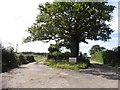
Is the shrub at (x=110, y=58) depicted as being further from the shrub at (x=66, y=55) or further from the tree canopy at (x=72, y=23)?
the shrub at (x=66, y=55)

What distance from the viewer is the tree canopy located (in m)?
A: 30.0

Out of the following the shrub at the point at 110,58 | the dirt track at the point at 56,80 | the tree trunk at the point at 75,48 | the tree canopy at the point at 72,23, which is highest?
the tree canopy at the point at 72,23

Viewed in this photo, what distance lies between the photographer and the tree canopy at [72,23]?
98.3 ft

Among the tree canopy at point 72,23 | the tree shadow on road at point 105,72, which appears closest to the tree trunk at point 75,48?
the tree canopy at point 72,23

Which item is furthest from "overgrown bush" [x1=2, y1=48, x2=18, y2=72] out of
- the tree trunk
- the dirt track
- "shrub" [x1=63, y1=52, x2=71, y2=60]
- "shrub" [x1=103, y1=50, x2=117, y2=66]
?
"shrub" [x1=103, y1=50, x2=117, y2=66]

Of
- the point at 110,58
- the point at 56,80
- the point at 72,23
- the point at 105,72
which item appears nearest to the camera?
the point at 56,80

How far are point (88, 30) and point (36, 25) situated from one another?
7049mm

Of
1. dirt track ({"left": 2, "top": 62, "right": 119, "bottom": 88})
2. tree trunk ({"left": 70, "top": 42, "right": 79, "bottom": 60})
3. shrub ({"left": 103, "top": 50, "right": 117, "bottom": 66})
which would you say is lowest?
dirt track ({"left": 2, "top": 62, "right": 119, "bottom": 88})

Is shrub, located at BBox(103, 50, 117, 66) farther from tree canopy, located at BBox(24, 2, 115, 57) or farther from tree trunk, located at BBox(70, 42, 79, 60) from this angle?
tree trunk, located at BBox(70, 42, 79, 60)

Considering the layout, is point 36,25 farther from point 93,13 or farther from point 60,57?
point 93,13

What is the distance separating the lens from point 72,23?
113ft

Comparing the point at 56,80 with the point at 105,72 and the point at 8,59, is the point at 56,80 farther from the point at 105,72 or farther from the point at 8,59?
the point at 8,59

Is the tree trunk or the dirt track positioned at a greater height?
the tree trunk

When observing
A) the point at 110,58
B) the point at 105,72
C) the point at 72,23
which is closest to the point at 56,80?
the point at 105,72
